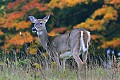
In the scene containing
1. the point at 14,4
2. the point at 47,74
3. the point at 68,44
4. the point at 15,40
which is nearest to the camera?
the point at 47,74

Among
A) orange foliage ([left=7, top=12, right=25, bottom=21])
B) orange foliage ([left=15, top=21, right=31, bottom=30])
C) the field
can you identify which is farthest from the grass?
orange foliage ([left=7, top=12, right=25, bottom=21])

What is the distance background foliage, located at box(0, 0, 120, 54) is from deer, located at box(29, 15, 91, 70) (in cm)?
539

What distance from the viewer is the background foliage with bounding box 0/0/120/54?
1794 centimetres

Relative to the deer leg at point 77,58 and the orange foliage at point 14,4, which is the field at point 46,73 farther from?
the orange foliage at point 14,4

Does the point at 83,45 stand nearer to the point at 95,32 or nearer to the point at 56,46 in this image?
the point at 56,46

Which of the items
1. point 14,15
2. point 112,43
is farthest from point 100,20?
point 14,15

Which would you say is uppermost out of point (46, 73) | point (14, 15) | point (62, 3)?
point (46, 73)

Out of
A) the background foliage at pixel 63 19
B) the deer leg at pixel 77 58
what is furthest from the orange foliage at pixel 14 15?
the deer leg at pixel 77 58

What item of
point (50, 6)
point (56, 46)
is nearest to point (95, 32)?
point (50, 6)

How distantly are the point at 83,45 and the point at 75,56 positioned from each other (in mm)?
285

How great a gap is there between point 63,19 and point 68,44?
29.1ft

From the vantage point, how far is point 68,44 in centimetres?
1122

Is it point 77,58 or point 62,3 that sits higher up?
point 77,58

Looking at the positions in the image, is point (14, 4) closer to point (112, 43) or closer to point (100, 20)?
point (100, 20)
